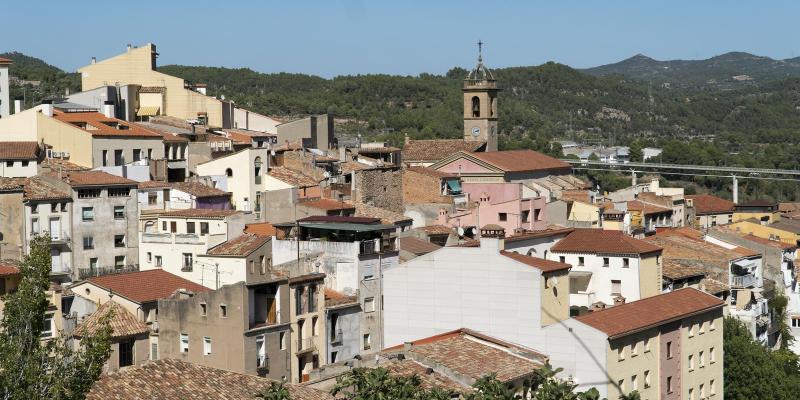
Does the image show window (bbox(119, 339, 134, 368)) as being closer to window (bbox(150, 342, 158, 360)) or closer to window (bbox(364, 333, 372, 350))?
window (bbox(150, 342, 158, 360))

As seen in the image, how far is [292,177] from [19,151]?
9475 mm

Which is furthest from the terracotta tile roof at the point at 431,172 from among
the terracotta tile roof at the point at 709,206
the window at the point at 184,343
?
the window at the point at 184,343

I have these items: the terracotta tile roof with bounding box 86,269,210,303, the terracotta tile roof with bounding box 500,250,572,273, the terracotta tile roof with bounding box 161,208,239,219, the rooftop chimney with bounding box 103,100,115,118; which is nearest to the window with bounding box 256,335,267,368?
the terracotta tile roof with bounding box 86,269,210,303

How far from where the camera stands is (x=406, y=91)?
15588 centimetres

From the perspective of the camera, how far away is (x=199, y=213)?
4866 centimetres

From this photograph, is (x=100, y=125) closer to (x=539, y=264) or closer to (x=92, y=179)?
(x=92, y=179)

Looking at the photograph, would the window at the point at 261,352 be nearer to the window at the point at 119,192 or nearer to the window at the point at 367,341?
the window at the point at 367,341

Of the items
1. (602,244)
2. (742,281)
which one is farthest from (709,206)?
(602,244)

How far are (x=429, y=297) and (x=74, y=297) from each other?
30.8 ft

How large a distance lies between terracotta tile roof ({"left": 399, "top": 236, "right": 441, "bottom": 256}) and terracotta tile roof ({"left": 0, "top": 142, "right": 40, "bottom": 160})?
1251 cm

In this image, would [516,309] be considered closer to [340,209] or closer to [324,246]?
[324,246]

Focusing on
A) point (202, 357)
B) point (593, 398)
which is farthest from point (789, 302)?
point (593, 398)

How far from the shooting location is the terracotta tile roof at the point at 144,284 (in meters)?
42.3

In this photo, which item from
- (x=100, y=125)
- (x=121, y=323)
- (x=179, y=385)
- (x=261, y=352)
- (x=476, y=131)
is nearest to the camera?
(x=179, y=385)
